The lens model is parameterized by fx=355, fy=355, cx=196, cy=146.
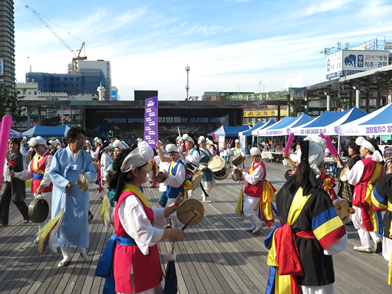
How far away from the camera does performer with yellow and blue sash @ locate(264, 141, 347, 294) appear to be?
8.12ft

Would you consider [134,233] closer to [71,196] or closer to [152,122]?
[71,196]

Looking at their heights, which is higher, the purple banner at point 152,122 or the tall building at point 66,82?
the tall building at point 66,82

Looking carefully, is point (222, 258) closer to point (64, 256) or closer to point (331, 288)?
point (64, 256)

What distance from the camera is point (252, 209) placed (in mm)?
6668

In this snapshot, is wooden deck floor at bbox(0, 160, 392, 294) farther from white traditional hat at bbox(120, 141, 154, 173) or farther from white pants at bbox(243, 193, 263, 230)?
white traditional hat at bbox(120, 141, 154, 173)

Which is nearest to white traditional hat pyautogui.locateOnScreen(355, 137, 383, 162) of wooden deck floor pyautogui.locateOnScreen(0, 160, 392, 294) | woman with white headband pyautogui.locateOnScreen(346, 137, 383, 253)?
woman with white headband pyautogui.locateOnScreen(346, 137, 383, 253)

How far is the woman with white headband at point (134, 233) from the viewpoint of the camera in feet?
7.92

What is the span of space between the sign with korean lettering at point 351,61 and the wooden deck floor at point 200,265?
103 ft

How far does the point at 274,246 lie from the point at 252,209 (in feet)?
13.0

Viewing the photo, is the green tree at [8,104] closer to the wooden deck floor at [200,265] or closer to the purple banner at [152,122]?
the purple banner at [152,122]

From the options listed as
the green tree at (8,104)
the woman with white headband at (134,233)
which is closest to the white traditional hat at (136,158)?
the woman with white headband at (134,233)

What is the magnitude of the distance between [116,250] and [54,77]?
6312 inches

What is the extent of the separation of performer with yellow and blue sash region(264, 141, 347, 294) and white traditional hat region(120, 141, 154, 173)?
1.10 metres

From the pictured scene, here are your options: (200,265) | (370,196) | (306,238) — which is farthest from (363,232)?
(306,238)
